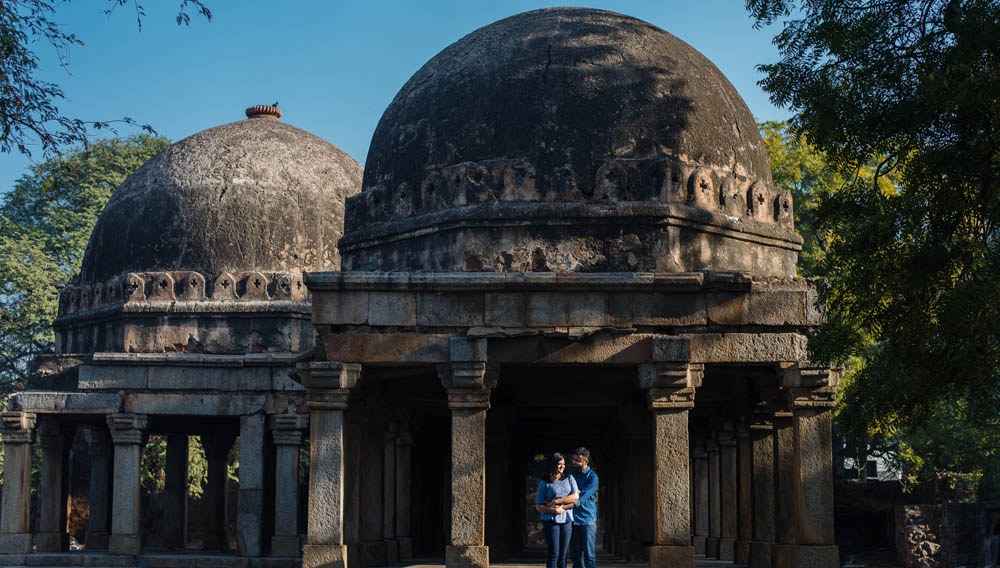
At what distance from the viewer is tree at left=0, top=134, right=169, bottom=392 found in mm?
25062

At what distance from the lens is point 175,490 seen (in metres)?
19.2

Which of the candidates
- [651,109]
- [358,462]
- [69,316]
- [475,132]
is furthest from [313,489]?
[69,316]

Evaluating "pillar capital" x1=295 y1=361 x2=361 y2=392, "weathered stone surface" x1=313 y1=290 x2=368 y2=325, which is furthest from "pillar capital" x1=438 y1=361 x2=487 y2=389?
"weathered stone surface" x1=313 y1=290 x2=368 y2=325

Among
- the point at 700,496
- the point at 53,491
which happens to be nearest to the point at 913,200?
the point at 700,496

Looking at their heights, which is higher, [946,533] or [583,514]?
[583,514]

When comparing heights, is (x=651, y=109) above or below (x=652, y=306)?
above

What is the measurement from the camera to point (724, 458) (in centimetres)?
1377

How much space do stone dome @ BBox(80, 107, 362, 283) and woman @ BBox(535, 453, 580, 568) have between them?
7785 millimetres

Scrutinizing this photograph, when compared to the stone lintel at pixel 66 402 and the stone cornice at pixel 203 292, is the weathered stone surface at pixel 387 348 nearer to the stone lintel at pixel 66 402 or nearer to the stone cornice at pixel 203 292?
the stone cornice at pixel 203 292

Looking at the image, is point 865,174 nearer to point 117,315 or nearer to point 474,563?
point 117,315

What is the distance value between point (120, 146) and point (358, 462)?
65.6 ft

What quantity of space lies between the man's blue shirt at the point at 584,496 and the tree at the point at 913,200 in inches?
82.8

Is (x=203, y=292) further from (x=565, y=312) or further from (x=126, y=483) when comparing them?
(x=565, y=312)

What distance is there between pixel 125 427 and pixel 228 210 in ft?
11.0
